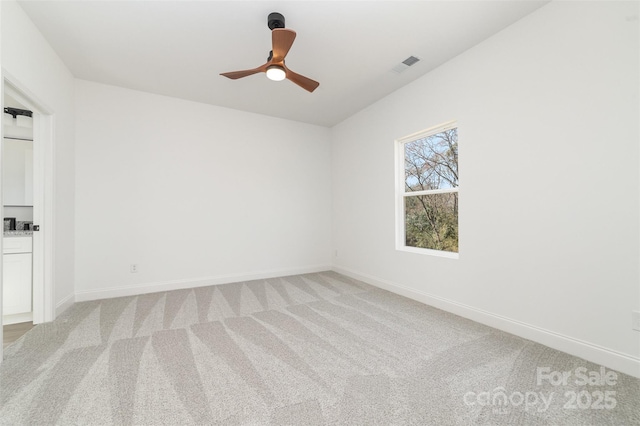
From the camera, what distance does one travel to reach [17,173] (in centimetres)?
323

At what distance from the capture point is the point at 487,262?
2514 millimetres

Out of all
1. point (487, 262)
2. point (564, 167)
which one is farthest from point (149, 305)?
point (564, 167)

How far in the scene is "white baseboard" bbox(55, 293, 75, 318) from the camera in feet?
9.03

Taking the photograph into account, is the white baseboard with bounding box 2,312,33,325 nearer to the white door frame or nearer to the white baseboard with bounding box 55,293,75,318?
the white baseboard with bounding box 55,293,75,318

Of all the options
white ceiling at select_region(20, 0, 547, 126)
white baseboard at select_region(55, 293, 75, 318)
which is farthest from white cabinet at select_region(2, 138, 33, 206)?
white baseboard at select_region(55, 293, 75, 318)

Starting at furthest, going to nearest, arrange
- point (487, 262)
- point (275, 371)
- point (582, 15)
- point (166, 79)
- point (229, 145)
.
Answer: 1. point (229, 145)
2. point (166, 79)
3. point (487, 262)
4. point (582, 15)
5. point (275, 371)

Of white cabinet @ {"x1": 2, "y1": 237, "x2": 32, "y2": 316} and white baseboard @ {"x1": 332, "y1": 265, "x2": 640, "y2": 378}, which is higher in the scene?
white cabinet @ {"x1": 2, "y1": 237, "x2": 32, "y2": 316}

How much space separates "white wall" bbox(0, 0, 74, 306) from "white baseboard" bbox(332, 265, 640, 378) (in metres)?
4.27

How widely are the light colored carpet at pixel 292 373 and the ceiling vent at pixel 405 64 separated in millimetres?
2918

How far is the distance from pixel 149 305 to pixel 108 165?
6.51 ft

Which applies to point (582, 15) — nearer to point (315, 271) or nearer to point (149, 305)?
point (315, 271)

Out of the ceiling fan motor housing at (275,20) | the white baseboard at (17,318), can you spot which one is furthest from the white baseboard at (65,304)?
the ceiling fan motor housing at (275,20)

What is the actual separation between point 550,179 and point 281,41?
8.31 ft

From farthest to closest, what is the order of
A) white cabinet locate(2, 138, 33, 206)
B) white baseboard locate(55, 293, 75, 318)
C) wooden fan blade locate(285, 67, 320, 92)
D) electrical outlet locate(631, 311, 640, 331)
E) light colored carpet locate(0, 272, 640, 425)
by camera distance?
white cabinet locate(2, 138, 33, 206) → white baseboard locate(55, 293, 75, 318) → wooden fan blade locate(285, 67, 320, 92) → electrical outlet locate(631, 311, 640, 331) → light colored carpet locate(0, 272, 640, 425)
